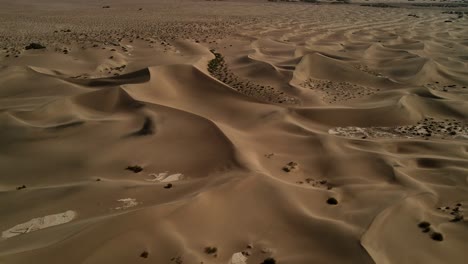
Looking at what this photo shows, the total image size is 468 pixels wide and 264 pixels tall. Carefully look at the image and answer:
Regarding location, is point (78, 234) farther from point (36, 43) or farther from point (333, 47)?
point (333, 47)

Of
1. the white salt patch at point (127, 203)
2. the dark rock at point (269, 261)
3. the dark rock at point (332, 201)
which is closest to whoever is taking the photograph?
the dark rock at point (269, 261)

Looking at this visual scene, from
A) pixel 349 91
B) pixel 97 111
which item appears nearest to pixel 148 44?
pixel 97 111

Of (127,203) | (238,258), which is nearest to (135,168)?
(127,203)

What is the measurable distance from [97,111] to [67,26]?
2033 cm

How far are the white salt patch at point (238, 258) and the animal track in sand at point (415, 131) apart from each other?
694 centimetres

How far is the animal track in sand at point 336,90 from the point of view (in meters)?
16.3

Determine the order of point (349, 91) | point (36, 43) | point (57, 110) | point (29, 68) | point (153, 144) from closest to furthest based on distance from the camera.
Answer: point (153, 144)
point (57, 110)
point (349, 91)
point (29, 68)
point (36, 43)

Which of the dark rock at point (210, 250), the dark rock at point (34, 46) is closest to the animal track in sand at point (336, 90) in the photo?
the dark rock at point (210, 250)

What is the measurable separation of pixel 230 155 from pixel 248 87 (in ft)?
22.9

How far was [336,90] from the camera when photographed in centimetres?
1728

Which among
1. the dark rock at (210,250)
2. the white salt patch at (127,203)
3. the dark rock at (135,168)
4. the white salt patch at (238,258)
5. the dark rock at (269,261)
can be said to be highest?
the dark rock at (269,261)

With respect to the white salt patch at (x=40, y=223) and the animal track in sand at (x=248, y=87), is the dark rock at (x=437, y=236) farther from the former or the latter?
the animal track in sand at (x=248, y=87)

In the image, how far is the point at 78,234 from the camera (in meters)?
7.44

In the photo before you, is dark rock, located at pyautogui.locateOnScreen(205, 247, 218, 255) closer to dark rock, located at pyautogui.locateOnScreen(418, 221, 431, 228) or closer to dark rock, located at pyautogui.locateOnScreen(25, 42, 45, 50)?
dark rock, located at pyautogui.locateOnScreen(418, 221, 431, 228)
